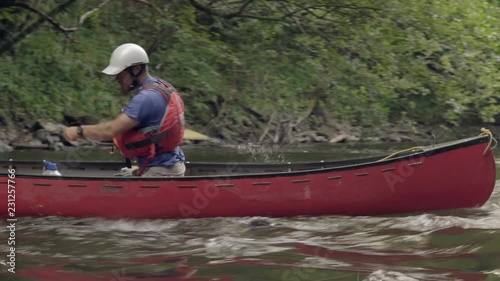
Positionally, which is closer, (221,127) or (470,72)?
(470,72)

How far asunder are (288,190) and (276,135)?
12.2 m

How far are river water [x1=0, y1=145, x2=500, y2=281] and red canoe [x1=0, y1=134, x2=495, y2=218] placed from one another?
0.12m

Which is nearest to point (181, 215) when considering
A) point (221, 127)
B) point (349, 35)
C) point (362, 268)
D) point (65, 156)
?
point (362, 268)

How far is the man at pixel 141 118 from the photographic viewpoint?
8.12m

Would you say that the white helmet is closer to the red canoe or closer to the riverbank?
the red canoe

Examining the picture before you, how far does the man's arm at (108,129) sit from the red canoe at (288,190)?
1.80 ft

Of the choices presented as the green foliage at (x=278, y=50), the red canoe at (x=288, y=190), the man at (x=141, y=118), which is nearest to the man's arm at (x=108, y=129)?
the man at (x=141, y=118)

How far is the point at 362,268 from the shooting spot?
252 inches

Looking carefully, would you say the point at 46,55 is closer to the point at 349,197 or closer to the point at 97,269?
the point at 349,197

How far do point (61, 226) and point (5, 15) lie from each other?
5631mm

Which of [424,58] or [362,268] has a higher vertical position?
[424,58]

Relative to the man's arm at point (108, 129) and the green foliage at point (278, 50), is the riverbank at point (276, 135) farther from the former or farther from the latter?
the man's arm at point (108, 129)

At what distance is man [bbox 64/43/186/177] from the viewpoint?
8.12 meters

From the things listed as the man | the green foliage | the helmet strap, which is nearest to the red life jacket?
the man
